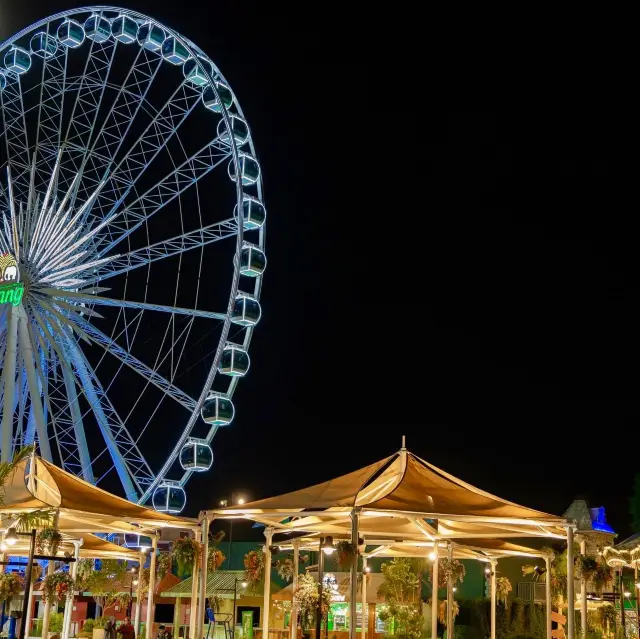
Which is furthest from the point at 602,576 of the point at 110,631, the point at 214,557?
the point at 110,631

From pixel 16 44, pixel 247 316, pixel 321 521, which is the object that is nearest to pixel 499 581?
pixel 247 316

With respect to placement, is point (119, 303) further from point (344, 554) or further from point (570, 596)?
point (570, 596)

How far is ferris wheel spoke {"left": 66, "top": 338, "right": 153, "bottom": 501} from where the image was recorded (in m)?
24.7

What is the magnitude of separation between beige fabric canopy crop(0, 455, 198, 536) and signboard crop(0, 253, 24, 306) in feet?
26.3

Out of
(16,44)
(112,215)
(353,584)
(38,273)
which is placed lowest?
(353,584)

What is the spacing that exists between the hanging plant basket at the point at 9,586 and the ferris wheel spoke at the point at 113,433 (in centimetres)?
950

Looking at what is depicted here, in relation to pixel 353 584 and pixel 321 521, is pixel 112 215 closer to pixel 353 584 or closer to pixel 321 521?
pixel 321 521

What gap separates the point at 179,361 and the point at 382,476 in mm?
11240

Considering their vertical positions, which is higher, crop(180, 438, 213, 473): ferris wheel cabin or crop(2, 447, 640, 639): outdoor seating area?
crop(180, 438, 213, 473): ferris wheel cabin

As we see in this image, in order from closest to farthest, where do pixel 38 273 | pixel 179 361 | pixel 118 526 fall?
pixel 118 526 → pixel 38 273 → pixel 179 361

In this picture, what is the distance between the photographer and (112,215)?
1000 inches

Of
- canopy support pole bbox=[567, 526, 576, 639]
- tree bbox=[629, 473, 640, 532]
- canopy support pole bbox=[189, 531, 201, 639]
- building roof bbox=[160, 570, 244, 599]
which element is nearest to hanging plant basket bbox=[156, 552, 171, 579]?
canopy support pole bbox=[189, 531, 201, 639]

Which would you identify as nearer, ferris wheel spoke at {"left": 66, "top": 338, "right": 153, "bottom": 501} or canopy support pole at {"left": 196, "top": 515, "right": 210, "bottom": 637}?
canopy support pole at {"left": 196, "top": 515, "right": 210, "bottom": 637}

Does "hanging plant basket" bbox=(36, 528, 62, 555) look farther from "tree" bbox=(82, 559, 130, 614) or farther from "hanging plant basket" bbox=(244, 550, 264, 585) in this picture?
"tree" bbox=(82, 559, 130, 614)
